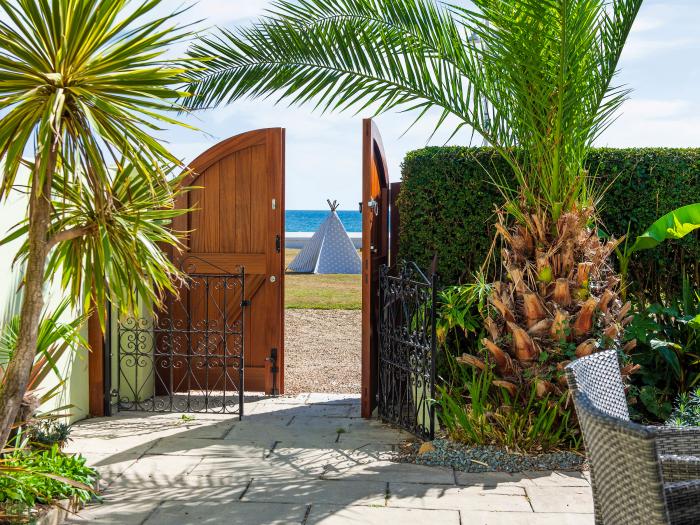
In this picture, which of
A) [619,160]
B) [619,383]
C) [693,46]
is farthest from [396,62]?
[619,383]

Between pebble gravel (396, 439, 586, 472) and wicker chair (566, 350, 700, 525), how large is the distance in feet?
5.28

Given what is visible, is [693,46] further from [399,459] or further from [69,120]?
[69,120]

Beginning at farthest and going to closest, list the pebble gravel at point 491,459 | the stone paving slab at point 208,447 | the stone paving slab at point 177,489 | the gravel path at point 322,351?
the gravel path at point 322,351 < the stone paving slab at point 208,447 < the pebble gravel at point 491,459 < the stone paving slab at point 177,489

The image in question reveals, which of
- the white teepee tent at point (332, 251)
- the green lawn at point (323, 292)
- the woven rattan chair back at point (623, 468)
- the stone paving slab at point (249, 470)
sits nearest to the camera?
the woven rattan chair back at point (623, 468)

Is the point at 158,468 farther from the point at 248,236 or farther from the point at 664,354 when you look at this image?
the point at 664,354

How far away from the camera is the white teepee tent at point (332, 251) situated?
14.1 meters

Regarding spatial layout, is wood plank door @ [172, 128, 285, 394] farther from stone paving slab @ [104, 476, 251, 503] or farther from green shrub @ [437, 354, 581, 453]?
stone paving slab @ [104, 476, 251, 503]

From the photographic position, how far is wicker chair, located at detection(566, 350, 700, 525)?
1.86 m

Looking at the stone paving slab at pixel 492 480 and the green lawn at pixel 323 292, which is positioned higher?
the green lawn at pixel 323 292

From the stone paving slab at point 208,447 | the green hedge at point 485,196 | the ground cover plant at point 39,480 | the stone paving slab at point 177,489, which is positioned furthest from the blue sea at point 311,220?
the ground cover plant at point 39,480

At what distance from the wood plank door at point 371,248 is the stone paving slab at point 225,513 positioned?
1834 millimetres

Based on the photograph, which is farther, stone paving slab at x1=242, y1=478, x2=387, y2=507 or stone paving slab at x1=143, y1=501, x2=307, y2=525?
stone paving slab at x1=242, y1=478, x2=387, y2=507

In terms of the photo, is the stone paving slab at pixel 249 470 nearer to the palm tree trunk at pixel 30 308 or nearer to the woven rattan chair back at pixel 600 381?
the palm tree trunk at pixel 30 308

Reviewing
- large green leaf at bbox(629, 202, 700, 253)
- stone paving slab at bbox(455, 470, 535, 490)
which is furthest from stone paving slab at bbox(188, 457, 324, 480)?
large green leaf at bbox(629, 202, 700, 253)
